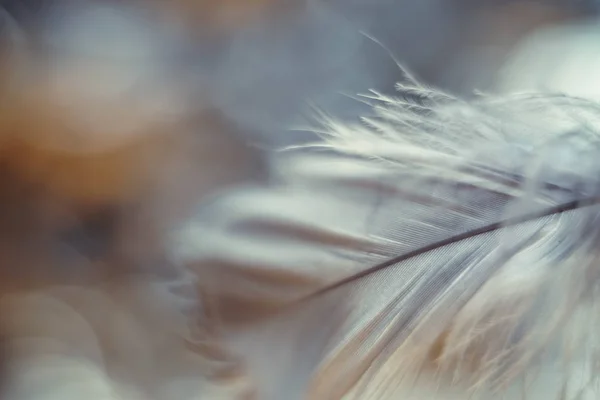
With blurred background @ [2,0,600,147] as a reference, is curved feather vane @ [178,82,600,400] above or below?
below

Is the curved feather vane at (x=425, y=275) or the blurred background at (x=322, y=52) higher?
the blurred background at (x=322, y=52)

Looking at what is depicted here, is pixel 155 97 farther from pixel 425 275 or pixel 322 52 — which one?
pixel 425 275

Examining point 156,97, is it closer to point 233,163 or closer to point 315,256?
point 233,163

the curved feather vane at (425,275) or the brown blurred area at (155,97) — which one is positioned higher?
the brown blurred area at (155,97)

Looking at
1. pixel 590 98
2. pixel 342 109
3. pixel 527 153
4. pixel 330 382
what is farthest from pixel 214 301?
pixel 590 98
